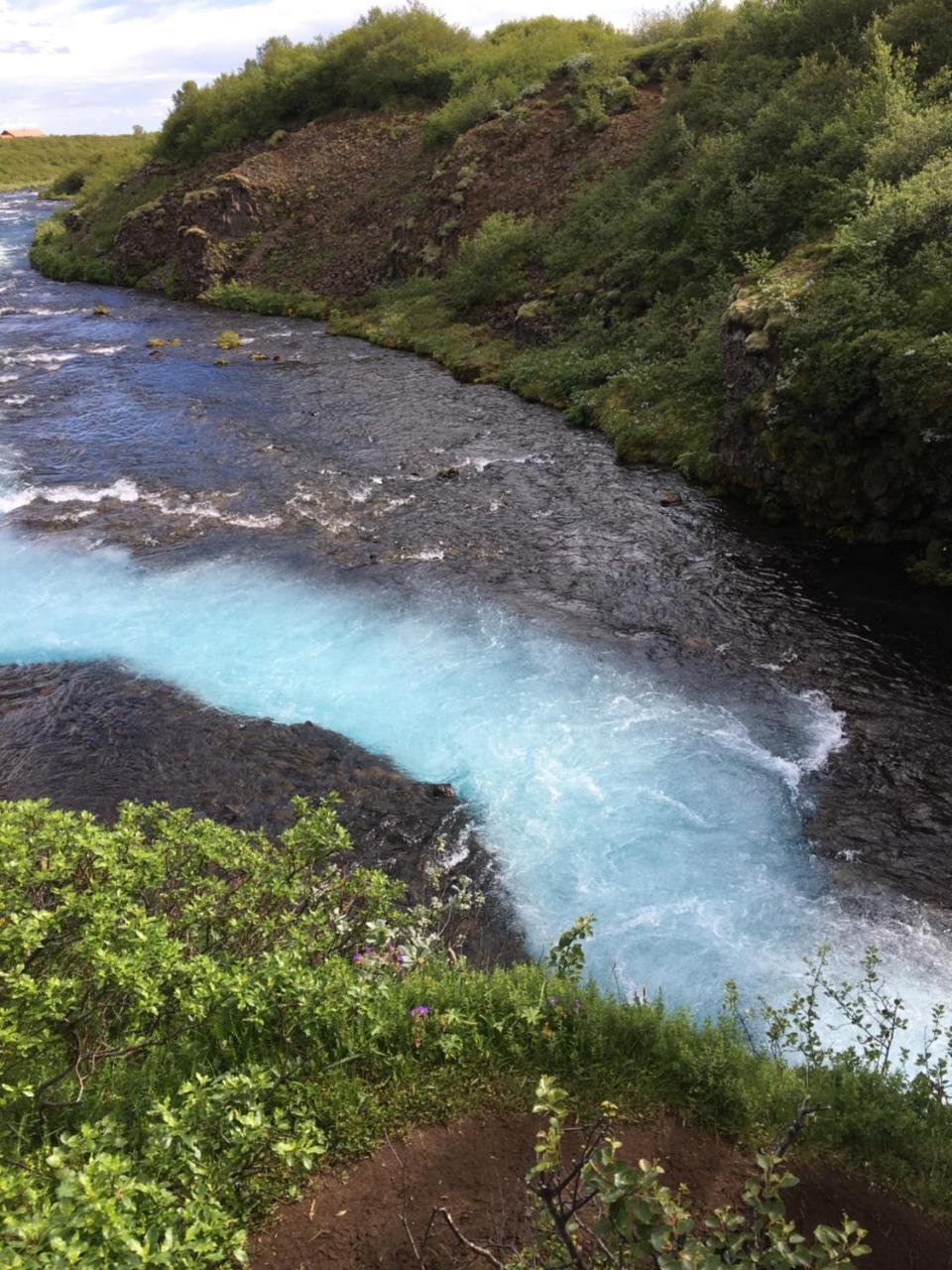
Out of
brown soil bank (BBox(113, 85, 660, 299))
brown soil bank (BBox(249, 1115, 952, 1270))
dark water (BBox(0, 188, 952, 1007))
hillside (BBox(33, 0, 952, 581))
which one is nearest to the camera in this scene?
brown soil bank (BBox(249, 1115, 952, 1270))

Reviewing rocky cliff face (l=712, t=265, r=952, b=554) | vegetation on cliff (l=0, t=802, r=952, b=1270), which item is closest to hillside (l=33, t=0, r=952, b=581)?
rocky cliff face (l=712, t=265, r=952, b=554)

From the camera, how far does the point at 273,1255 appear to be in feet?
18.0

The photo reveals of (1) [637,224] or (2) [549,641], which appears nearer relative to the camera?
(2) [549,641]

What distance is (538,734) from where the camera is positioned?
Answer: 42.2ft

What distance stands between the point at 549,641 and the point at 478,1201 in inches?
400

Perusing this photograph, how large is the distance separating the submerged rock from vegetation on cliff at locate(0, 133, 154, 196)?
233 feet

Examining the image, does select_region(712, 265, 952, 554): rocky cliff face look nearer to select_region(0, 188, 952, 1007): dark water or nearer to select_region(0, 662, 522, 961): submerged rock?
select_region(0, 188, 952, 1007): dark water

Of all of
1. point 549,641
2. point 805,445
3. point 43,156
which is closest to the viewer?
point 549,641

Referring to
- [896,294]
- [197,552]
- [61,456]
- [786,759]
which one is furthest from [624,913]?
[61,456]

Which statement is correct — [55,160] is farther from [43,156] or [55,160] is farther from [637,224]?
[637,224]

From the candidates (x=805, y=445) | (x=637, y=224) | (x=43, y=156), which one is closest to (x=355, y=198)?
(x=637, y=224)

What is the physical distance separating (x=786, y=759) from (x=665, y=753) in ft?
→ 5.77

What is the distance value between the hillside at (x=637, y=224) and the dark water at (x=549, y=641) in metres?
2.29

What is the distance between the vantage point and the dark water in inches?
412
